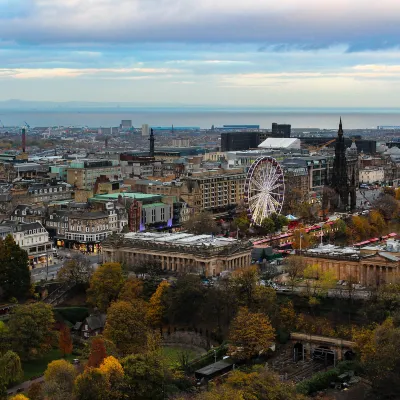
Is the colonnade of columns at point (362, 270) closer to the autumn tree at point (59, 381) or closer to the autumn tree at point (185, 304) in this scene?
the autumn tree at point (185, 304)

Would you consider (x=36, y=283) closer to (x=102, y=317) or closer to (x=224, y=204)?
(x=102, y=317)

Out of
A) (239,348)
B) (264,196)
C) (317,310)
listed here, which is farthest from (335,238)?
(239,348)

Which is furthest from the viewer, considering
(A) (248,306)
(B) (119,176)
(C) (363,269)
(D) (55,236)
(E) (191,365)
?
(B) (119,176)

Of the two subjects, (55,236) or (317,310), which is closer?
(317,310)

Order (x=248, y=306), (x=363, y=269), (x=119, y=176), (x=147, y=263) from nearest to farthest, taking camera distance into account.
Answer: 1. (x=248, y=306)
2. (x=363, y=269)
3. (x=147, y=263)
4. (x=119, y=176)

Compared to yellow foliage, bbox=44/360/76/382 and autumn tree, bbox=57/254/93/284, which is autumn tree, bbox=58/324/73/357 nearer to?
yellow foliage, bbox=44/360/76/382

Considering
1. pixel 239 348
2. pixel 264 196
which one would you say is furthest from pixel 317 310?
pixel 264 196
